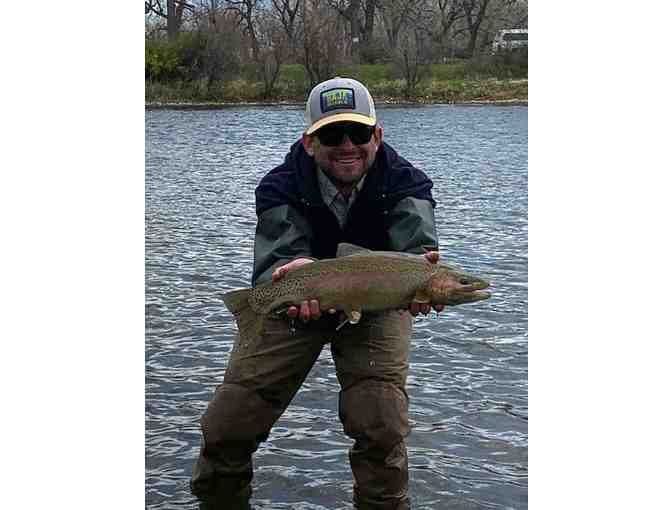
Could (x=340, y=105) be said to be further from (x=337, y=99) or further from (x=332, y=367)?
(x=332, y=367)

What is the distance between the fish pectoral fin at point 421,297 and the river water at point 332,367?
3.67 feet

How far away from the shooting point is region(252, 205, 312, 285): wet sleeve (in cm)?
400

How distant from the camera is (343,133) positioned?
3912 millimetres

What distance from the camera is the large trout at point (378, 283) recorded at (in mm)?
3732

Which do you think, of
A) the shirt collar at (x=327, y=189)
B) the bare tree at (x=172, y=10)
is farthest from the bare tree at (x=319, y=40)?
the shirt collar at (x=327, y=189)

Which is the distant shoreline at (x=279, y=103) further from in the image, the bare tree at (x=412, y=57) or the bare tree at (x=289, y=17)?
the bare tree at (x=289, y=17)

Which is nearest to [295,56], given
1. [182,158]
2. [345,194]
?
[182,158]

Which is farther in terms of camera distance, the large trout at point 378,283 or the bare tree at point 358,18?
the bare tree at point 358,18

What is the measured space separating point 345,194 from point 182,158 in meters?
13.7
